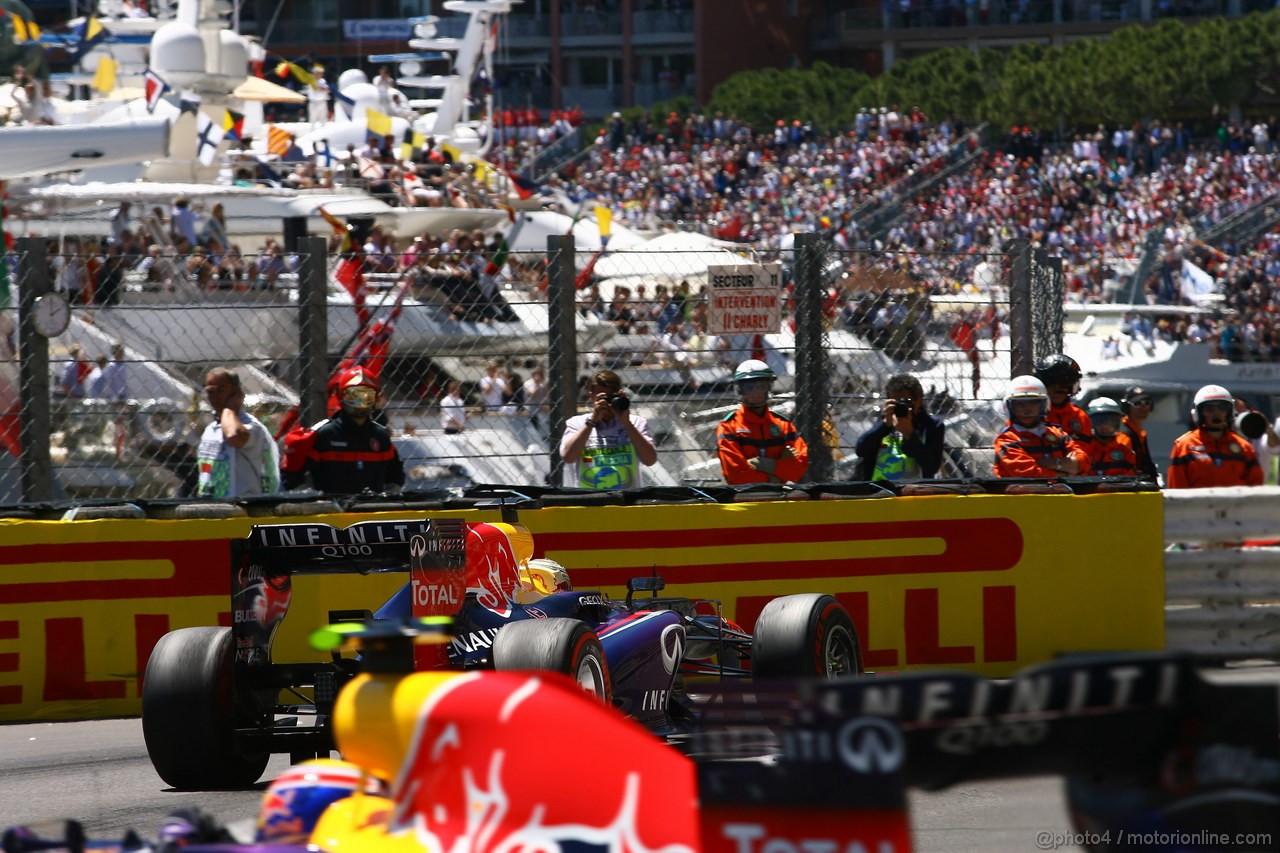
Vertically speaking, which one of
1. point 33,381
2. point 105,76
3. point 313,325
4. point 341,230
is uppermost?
point 105,76

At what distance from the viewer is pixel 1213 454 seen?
32.2 ft

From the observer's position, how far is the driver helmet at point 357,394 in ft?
28.8

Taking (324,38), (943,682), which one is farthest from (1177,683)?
(324,38)

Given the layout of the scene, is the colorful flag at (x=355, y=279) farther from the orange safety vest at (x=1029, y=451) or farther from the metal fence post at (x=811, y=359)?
the orange safety vest at (x=1029, y=451)

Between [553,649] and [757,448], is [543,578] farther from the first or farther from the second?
[757,448]

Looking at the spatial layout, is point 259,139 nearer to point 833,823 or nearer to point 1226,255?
point 1226,255

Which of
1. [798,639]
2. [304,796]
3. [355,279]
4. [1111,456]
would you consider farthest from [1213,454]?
[304,796]

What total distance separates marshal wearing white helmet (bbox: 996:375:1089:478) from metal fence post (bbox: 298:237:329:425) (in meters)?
3.56

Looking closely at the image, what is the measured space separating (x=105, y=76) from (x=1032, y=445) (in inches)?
665

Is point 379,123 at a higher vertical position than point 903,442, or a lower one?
higher

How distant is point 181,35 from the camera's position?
72.4 ft

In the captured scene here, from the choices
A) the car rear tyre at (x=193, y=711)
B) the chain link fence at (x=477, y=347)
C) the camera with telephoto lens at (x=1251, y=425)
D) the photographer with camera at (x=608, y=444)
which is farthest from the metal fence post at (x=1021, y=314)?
the car rear tyre at (x=193, y=711)

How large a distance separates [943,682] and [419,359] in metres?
7.16

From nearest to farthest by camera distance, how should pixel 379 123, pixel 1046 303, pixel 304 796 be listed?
pixel 304 796
pixel 1046 303
pixel 379 123
